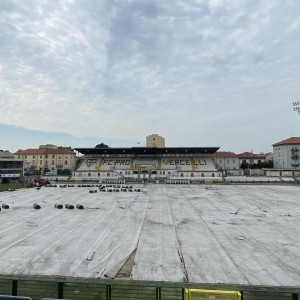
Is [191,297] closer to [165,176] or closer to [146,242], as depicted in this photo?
[146,242]

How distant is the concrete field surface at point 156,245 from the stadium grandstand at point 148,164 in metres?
56.8

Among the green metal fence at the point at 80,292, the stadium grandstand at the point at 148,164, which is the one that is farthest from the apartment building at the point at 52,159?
the green metal fence at the point at 80,292

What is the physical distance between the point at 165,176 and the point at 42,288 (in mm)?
Answer: 79304

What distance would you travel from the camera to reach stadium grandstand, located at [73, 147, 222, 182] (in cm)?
8844

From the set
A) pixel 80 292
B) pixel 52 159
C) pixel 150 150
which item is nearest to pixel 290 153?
pixel 150 150

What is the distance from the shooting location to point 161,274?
13898 mm

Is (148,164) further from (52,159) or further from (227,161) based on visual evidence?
(227,161)

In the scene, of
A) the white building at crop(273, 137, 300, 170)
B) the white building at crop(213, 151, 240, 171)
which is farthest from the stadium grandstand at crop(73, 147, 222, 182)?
the white building at crop(213, 151, 240, 171)

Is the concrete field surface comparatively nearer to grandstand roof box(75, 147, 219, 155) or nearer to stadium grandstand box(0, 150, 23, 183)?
stadium grandstand box(0, 150, 23, 183)

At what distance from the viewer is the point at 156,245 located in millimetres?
18688

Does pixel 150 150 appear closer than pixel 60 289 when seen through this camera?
No

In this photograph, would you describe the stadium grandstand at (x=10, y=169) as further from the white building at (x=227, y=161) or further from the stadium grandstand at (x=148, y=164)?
the white building at (x=227, y=161)

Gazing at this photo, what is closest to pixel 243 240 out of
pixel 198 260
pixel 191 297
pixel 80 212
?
pixel 198 260

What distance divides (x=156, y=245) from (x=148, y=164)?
76.1 m
